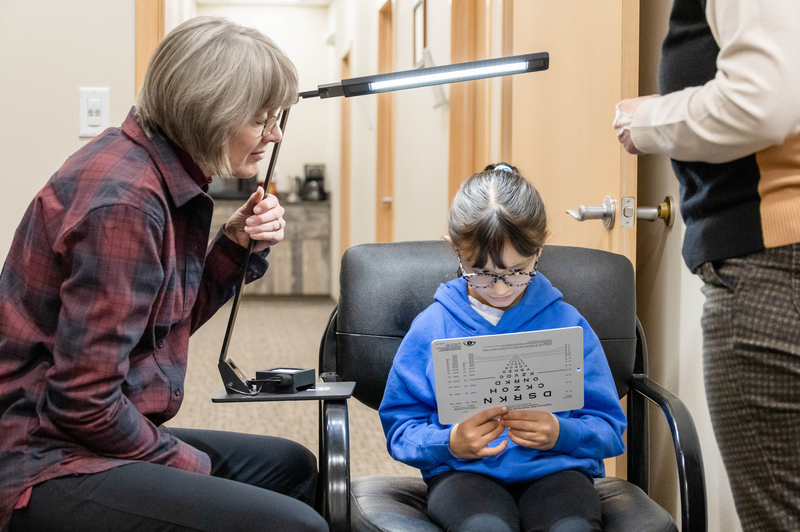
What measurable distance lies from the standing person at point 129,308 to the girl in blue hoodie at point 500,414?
0.27 m

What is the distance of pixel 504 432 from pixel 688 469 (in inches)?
11.8

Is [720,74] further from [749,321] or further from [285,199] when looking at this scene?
[285,199]

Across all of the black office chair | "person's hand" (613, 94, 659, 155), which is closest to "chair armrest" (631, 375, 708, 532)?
the black office chair

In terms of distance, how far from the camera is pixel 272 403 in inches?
138

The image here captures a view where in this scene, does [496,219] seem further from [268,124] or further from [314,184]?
[314,184]

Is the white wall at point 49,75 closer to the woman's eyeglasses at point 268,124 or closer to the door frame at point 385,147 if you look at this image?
the woman's eyeglasses at point 268,124

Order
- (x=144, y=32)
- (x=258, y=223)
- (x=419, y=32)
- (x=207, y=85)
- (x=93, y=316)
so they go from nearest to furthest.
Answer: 1. (x=93, y=316)
2. (x=207, y=85)
3. (x=258, y=223)
4. (x=144, y=32)
5. (x=419, y=32)

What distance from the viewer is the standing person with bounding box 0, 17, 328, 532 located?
2.98 feet

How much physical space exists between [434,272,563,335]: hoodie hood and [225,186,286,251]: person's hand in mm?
326

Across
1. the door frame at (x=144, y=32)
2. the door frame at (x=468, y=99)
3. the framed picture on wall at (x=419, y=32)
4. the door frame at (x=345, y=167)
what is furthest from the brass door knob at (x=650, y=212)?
the door frame at (x=345, y=167)

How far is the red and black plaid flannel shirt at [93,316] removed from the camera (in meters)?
0.90

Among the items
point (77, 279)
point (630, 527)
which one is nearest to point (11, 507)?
point (77, 279)

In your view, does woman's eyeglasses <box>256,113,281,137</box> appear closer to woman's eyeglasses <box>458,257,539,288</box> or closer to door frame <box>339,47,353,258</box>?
woman's eyeglasses <box>458,257,539,288</box>

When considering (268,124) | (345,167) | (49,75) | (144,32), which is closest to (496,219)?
(268,124)
